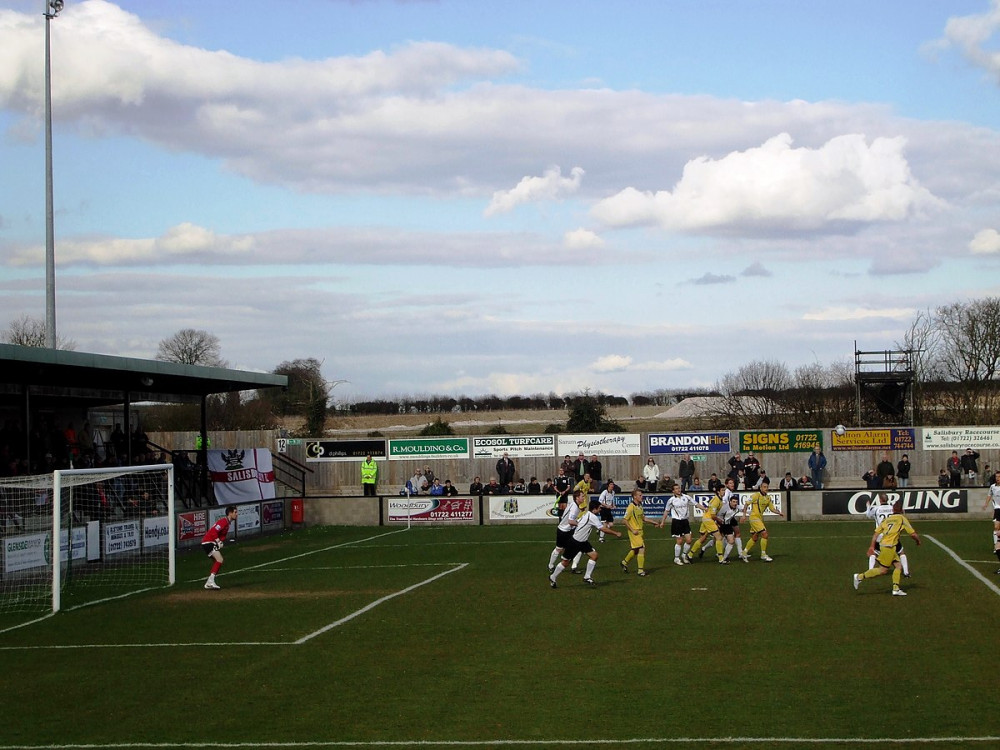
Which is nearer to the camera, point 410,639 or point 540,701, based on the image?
point 540,701

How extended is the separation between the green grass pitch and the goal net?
1.78m

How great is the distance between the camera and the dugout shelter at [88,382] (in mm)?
29391

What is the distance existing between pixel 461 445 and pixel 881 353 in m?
21.5

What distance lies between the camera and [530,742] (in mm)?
10359

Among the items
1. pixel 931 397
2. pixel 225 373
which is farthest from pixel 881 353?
pixel 225 373

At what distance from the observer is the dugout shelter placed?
2939 centimetres

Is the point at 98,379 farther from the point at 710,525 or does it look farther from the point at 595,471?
the point at 710,525

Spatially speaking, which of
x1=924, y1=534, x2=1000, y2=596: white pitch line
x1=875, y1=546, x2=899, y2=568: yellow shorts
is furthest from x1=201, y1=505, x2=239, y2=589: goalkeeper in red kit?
x1=924, y1=534, x2=1000, y2=596: white pitch line

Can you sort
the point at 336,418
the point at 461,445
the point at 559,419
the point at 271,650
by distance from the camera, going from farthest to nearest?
the point at 559,419 → the point at 336,418 → the point at 461,445 → the point at 271,650

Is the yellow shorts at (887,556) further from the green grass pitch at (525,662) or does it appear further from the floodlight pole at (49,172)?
the floodlight pole at (49,172)

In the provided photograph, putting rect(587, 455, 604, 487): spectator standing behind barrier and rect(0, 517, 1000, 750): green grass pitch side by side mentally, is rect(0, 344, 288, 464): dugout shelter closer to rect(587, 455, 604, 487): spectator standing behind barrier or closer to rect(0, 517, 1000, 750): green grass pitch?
rect(0, 517, 1000, 750): green grass pitch

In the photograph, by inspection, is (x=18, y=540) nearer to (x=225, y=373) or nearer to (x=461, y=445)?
(x=225, y=373)

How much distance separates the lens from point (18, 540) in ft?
78.5

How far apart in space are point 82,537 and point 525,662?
16.6 meters
